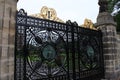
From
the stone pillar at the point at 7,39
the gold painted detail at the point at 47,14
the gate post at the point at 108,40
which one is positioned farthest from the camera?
the gate post at the point at 108,40

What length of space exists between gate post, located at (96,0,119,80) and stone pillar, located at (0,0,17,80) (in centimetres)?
476

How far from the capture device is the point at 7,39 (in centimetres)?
414

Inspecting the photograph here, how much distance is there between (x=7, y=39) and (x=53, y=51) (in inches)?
70.8

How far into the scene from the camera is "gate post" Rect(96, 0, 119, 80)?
8.14 m

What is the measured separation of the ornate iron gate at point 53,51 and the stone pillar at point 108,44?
58cm

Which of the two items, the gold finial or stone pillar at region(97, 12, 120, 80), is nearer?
the gold finial

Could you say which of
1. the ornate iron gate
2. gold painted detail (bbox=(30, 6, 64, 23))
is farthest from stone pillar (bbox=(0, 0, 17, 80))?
gold painted detail (bbox=(30, 6, 64, 23))

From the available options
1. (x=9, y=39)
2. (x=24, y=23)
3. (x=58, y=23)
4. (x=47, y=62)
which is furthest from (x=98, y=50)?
(x=9, y=39)

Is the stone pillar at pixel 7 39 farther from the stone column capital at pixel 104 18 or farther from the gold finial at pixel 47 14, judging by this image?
the stone column capital at pixel 104 18

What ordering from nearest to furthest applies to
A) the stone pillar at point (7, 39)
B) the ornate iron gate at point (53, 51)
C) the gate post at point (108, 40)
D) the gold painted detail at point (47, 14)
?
the stone pillar at point (7, 39)
the ornate iron gate at point (53, 51)
the gold painted detail at point (47, 14)
the gate post at point (108, 40)

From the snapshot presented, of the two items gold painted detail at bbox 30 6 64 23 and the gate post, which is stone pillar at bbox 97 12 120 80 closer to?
the gate post

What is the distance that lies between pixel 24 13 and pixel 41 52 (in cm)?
108

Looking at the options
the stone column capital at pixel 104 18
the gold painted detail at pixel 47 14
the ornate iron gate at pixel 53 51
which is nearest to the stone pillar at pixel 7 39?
the ornate iron gate at pixel 53 51

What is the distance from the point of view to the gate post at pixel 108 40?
814 cm
